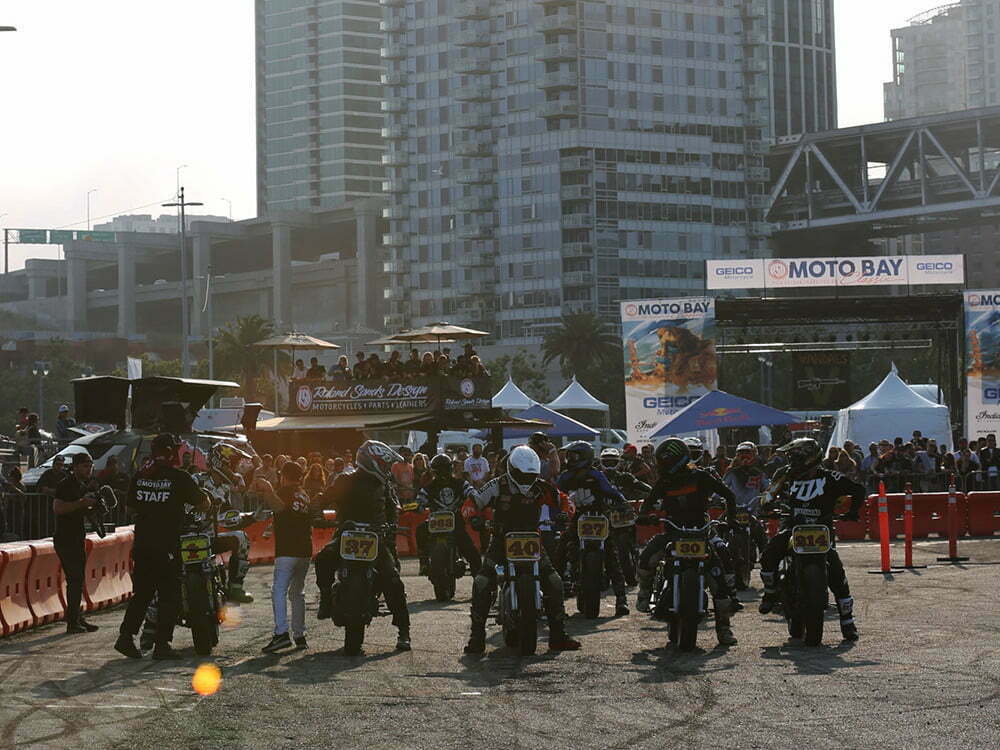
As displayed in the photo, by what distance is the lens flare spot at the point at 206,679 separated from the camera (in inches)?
434

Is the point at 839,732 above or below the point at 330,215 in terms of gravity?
below

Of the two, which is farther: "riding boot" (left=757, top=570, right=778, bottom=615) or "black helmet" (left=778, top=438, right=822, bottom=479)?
"riding boot" (left=757, top=570, right=778, bottom=615)

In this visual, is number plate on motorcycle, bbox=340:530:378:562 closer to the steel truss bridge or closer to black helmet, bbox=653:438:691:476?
black helmet, bbox=653:438:691:476

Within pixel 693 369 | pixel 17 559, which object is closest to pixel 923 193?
pixel 693 369

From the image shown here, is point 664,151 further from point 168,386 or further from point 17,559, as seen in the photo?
point 17,559

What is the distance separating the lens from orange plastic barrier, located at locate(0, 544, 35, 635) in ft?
50.2

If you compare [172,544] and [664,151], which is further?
[664,151]

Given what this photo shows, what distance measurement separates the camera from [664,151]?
135 meters

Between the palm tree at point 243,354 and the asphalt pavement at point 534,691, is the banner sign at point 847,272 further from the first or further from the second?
the palm tree at point 243,354

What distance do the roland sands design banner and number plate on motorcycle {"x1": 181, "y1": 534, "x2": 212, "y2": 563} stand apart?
102 ft

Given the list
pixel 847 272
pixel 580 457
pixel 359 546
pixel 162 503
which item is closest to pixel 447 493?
pixel 580 457

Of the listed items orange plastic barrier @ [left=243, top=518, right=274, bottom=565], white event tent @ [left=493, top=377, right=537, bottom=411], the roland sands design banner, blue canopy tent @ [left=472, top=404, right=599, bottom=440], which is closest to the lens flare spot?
orange plastic barrier @ [left=243, top=518, right=274, bottom=565]

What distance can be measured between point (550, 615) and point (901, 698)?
11.8ft

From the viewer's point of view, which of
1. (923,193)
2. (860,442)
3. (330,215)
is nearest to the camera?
(860,442)
